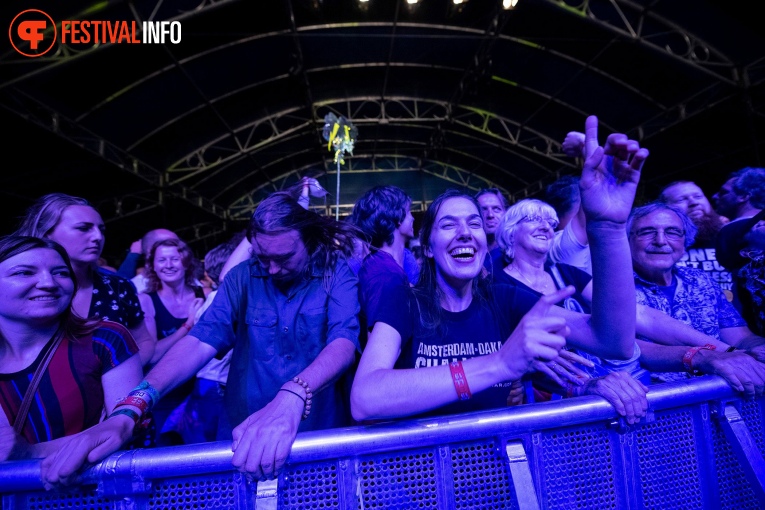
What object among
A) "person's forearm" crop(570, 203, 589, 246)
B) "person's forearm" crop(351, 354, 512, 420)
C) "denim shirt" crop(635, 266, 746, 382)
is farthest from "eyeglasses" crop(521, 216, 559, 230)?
"person's forearm" crop(351, 354, 512, 420)

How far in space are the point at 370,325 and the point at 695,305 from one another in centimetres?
158

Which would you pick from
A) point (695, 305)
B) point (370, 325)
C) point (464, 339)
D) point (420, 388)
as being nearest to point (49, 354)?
point (370, 325)

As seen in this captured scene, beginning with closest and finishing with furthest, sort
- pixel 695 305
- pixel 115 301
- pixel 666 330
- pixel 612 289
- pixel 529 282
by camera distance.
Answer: pixel 612 289, pixel 666 330, pixel 695 305, pixel 115 301, pixel 529 282

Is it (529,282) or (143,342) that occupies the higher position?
(529,282)

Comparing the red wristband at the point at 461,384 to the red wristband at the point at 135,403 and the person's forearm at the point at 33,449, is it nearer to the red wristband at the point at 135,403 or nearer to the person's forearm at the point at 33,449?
the red wristband at the point at 135,403

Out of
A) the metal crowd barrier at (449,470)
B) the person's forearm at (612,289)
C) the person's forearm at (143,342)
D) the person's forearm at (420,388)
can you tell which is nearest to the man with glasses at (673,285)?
the person's forearm at (612,289)

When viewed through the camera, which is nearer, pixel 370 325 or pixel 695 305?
pixel 370 325

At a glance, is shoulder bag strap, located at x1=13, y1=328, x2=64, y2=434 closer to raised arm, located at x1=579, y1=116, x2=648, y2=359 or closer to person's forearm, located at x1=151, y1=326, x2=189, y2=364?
person's forearm, located at x1=151, y1=326, x2=189, y2=364

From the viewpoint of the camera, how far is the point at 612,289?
1.29 metres

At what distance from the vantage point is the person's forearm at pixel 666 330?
164 centimetres

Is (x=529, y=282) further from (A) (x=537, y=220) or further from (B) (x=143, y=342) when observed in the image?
(B) (x=143, y=342)

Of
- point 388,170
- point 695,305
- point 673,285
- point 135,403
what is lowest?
point 135,403

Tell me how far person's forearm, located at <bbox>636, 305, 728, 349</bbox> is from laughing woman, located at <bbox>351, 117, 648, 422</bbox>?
17.3 inches

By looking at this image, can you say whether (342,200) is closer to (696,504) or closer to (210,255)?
(210,255)
